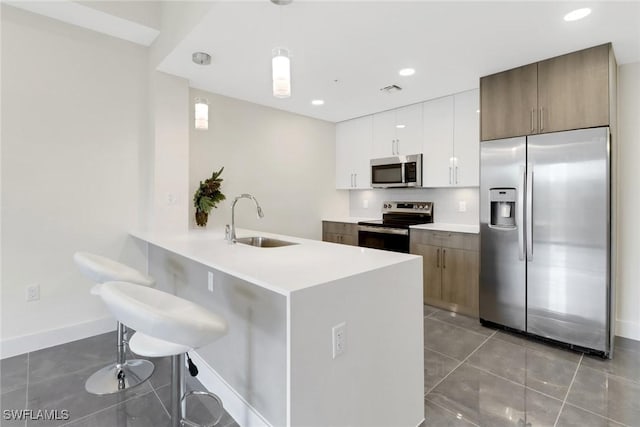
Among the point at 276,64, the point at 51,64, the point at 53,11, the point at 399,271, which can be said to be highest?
the point at 53,11

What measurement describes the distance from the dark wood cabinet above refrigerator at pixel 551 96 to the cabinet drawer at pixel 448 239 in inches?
39.9

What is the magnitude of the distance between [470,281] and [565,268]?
2.84 feet

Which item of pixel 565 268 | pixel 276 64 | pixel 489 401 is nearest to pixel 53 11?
pixel 276 64

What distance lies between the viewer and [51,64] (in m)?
2.63

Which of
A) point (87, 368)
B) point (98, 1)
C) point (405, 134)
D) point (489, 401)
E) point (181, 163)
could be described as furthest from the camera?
point (405, 134)

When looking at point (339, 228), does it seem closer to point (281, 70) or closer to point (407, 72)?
point (407, 72)

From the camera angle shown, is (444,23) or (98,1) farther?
(98,1)

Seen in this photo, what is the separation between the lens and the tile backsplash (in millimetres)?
3898

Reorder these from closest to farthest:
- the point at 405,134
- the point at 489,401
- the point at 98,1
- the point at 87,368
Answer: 1. the point at 489,401
2. the point at 87,368
3. the point at 98,1
4. the point at 405,134

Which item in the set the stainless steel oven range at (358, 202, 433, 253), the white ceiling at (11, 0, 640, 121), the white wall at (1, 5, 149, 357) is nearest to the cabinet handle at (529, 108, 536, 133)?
the white ceiling at (11, 0, 640, 121)

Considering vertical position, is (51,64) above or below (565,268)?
above

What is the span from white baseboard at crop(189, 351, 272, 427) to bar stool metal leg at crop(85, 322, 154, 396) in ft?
1.29

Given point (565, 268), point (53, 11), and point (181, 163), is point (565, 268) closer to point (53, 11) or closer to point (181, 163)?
point (181, 163)

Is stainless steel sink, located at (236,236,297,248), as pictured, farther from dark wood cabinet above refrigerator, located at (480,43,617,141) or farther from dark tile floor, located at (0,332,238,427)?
dark wood cabinet above refrigerator, located at (480,43,617,141)
